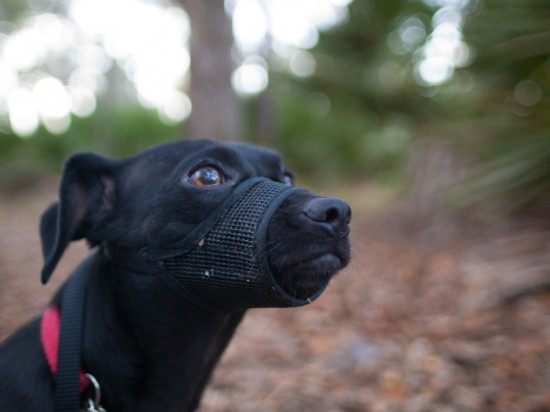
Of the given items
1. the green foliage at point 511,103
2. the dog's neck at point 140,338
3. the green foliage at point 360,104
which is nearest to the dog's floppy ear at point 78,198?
Result: the dog's neck at point 140,338

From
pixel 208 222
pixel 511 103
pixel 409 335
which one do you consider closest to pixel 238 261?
pixel 208 222

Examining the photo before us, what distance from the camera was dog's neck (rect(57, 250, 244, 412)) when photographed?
5.89ft

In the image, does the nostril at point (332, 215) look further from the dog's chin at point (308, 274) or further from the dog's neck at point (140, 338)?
the dog's neck at point (140, 338)

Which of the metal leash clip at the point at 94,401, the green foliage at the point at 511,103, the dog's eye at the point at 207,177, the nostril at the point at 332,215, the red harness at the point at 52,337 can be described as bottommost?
the metal leash clip at the point at 94,401

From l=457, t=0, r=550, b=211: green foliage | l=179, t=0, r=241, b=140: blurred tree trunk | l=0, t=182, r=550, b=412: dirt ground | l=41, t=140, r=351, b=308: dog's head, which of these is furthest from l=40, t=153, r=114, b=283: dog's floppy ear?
l=179, t=0, r=241, b=140: blurred tree trunk

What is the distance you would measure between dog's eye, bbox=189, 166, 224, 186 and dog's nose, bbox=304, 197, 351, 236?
42 centimetres

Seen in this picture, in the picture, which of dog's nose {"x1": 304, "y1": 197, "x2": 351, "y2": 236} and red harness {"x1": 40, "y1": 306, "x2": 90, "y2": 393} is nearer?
dog's nose {"x1": 304, "y1": 197, "x2": 351, "y2": 236}

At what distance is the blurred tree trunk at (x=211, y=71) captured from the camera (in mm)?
5652

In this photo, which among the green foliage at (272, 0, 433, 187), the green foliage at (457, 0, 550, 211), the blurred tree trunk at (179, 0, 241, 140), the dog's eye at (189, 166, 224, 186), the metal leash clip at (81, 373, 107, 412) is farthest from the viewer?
the green foliage at (272, 0, 433, 187)

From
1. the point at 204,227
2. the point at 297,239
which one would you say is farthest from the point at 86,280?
the point at 297,239

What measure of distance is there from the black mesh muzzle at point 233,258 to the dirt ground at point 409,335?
68cm

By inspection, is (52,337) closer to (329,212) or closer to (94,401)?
(94,401)

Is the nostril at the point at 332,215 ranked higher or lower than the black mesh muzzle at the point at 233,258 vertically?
higher

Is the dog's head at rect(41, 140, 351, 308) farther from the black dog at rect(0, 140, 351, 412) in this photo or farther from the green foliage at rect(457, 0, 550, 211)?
the green foliage at rect(457, 0, 550, 211)
